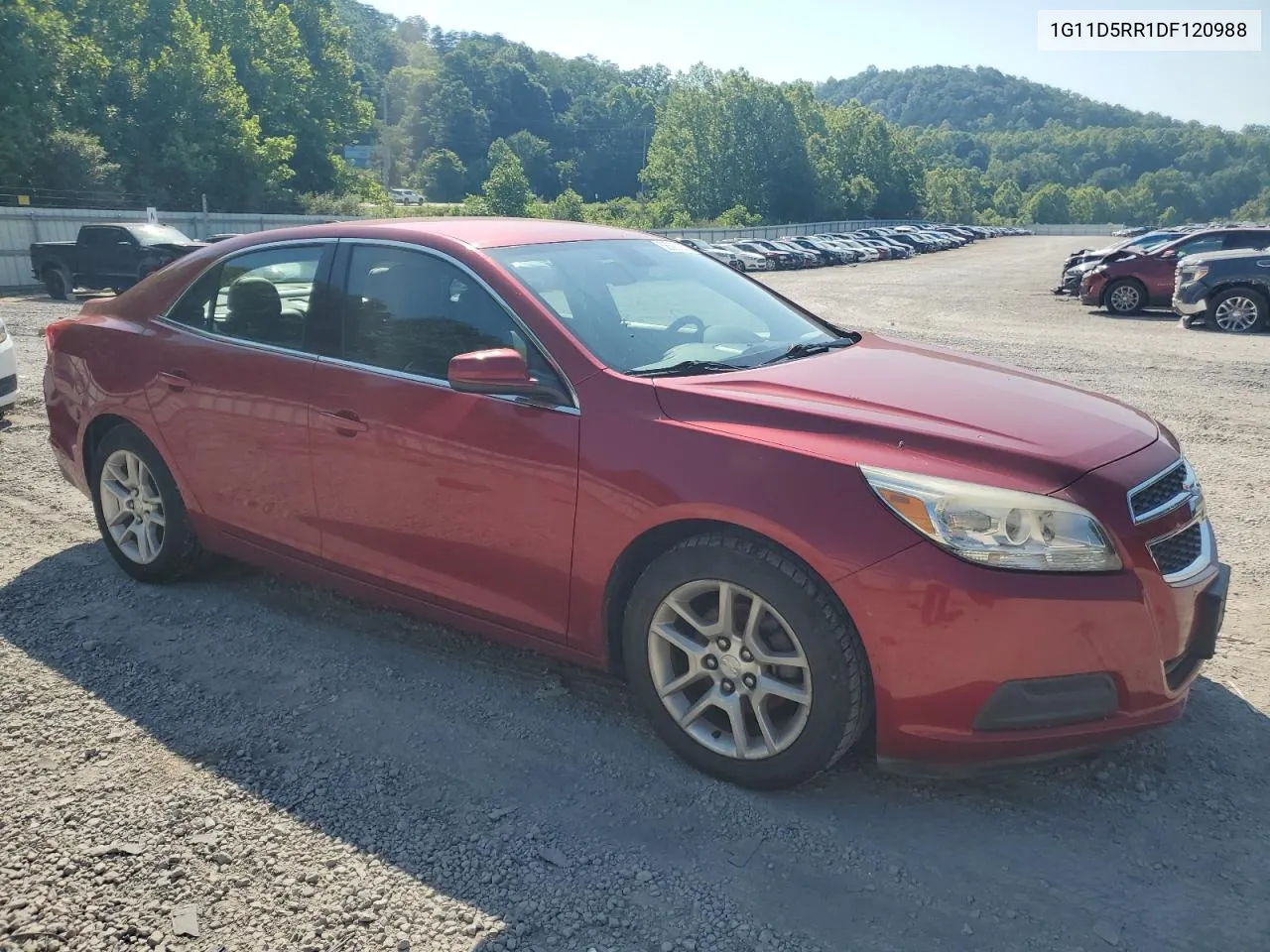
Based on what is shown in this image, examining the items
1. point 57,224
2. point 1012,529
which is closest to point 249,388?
point 1012,529

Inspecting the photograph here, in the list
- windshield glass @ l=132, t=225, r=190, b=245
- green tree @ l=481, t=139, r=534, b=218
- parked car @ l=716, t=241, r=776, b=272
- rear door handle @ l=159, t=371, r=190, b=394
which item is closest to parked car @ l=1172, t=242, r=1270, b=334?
rear door handle @ l=159, t=371, r=190, b=394

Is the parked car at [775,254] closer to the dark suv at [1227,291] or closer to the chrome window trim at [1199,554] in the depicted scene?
the dark suv at [1227,291]

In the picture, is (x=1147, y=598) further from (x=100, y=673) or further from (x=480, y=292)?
(x=100, y=673)

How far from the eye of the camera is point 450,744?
3.42 m

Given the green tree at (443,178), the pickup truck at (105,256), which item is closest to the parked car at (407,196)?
the green tree at (443,178)

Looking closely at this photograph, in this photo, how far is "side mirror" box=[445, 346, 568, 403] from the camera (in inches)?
129

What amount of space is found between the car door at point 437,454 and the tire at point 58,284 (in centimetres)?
2038

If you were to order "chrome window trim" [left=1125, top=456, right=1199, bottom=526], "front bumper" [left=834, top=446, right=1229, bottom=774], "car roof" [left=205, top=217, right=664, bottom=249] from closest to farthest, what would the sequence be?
"front bumper" [left=834, top=446, right=1229, bottom=774] < "chrome window trim" [left=1125, top=456, right=1199, bottom=526] < "car roof" [left=205, top=217, right=664, bottom=249]

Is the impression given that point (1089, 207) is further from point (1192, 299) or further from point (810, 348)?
point (810, 348)

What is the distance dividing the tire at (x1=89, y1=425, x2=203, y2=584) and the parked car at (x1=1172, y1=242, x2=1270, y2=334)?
14958mm

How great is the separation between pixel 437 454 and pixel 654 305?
3.47 feet

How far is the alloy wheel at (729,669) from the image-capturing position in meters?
2.99

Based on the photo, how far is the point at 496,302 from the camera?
3.59 m

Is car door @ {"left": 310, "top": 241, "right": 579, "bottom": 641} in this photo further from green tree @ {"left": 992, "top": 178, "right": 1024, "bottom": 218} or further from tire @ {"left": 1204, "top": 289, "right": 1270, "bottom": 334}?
green tree @ {"left": 992, "top": 178, "right": 1024, "bottom": 218}
